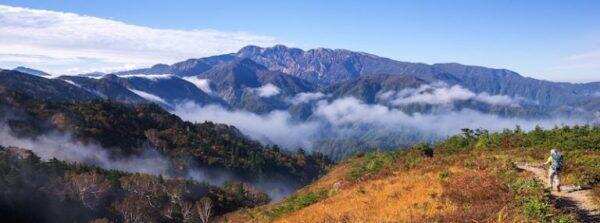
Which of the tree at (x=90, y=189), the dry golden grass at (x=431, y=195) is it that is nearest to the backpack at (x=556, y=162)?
the dry golden grass at (x=431, y=195)

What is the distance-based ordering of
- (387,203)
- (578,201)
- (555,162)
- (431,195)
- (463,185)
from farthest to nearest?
(387,203), (463,185), (431,195), (555,162), (578,201)

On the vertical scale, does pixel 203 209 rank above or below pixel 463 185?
below

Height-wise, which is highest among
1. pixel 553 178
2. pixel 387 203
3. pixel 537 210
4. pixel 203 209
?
pixel 537 210

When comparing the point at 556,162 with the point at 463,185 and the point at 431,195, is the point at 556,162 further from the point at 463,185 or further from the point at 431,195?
the point at 431,195

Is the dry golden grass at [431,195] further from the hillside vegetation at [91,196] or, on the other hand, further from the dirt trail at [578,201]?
the hillside vegetation at [91,196]

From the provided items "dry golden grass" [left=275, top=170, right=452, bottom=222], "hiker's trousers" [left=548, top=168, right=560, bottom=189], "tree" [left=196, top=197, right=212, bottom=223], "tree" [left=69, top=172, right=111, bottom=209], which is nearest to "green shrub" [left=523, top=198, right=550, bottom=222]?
"dry golden grass" [left=275, top=170, right=452, bottom=222]

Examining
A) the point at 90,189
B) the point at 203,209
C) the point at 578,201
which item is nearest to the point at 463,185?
the point at 578,201

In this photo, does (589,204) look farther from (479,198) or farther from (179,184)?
(179,184)
